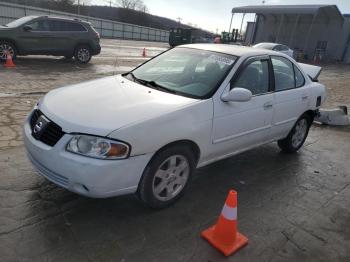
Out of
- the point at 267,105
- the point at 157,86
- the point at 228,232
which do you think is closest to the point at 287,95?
the point at 267,105

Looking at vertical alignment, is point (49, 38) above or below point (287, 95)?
below

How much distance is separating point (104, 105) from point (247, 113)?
69.2 inches

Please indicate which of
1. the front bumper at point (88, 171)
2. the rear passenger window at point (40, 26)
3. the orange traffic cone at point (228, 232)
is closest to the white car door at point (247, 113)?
the orange traffic cone at point (228, 232)

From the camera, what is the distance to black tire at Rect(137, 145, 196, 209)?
3199mm

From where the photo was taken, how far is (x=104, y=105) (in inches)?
131

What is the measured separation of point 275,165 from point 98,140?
3115mm

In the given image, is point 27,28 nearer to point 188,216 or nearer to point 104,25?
point 188,216

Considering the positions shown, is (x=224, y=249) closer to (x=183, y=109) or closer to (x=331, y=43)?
(x=183, y=109)

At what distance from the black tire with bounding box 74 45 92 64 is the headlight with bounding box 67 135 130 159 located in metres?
11.2

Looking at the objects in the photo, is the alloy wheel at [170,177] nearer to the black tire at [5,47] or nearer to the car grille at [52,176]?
the car grille at [52,176]

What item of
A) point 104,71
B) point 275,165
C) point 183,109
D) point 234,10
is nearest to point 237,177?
point 275,165

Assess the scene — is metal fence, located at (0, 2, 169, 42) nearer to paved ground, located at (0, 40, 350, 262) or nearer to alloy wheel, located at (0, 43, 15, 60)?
alloy wheel, located at (0, 43, 15, 60)

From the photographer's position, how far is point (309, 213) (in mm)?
3797

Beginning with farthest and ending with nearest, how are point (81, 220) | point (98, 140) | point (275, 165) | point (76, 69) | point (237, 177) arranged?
1. point (76, 69)
2. point (275, 165)
3. point (237, 177)
4. point (81, 220)
5. point (98, 140)
